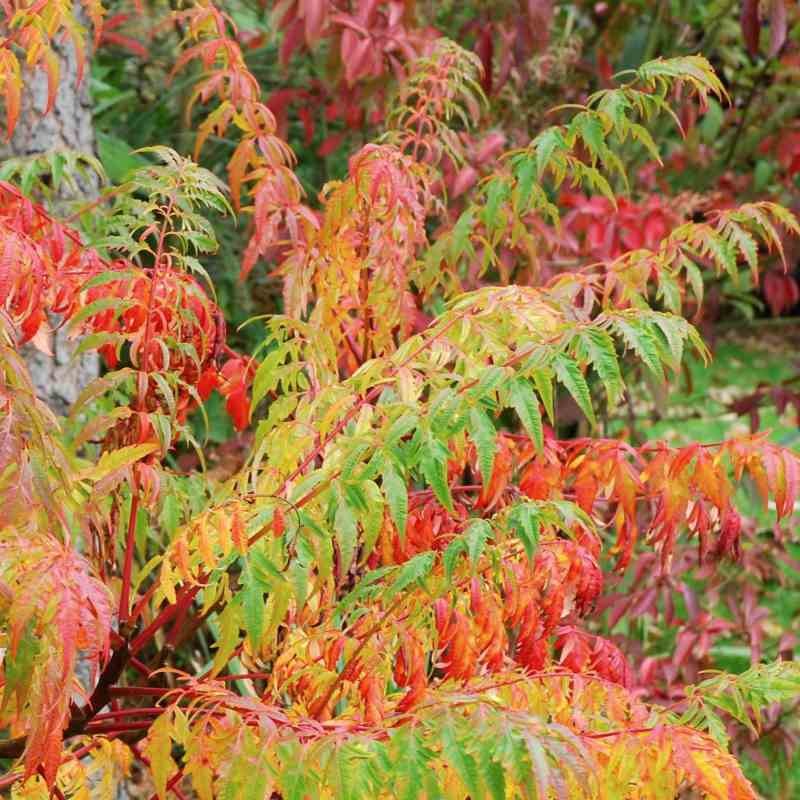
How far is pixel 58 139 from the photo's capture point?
10.9 ft

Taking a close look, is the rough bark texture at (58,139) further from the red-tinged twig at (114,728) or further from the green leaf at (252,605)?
the green leaf at (252,605)

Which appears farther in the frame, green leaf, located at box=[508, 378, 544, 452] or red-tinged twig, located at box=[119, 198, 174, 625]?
red-tinged twig, located at box=[119, 198, 174, 625]

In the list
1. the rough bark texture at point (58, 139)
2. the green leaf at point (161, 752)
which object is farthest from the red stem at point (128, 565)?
the rough bark texture at point (58, 139)

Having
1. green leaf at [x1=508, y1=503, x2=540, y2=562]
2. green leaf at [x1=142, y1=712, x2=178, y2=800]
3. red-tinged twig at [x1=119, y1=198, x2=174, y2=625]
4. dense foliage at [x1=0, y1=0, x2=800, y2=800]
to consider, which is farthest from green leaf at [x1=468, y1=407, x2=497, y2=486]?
red-tinged twig at [x1=119, y1=198, x2=174, y2=625]

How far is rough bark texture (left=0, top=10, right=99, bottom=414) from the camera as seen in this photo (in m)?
3.18

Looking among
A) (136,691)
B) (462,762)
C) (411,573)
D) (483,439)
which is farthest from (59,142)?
(462,762)

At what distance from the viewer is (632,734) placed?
5.49ft

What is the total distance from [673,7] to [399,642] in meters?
3.50

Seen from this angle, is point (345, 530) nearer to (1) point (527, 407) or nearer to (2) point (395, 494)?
(2) point (395, 494)

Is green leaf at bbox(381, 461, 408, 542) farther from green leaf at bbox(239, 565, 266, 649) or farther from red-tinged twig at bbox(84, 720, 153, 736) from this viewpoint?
red-tinged twig at bbox(84, 720, 153, 736)

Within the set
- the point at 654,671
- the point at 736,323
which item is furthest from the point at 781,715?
the point at 736,323

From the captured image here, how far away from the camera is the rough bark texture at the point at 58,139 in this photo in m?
3.18

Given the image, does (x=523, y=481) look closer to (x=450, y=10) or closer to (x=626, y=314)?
(x=626, y=314)

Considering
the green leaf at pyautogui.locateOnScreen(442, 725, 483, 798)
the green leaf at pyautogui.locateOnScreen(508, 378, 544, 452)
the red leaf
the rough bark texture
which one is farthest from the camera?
the rough bark texture
